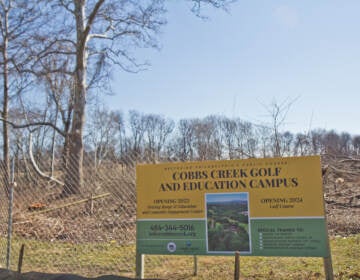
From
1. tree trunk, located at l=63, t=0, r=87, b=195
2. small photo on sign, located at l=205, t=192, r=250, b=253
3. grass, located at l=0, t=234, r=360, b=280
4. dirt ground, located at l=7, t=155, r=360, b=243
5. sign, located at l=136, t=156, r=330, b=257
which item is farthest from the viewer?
tree trunk, located at l=63, t=0, r=87, b=195

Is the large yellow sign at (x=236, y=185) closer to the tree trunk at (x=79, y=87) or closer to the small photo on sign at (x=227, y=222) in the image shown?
the small photo on sign at (x=227, y=222)

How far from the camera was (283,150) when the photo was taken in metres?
7.90

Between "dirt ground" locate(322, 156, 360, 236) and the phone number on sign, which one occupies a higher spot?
"dirt ground" locate(322, 156, 360, 236)

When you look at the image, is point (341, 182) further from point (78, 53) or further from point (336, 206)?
point (78, 53)

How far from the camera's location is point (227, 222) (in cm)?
439

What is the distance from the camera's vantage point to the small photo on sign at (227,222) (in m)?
4.33

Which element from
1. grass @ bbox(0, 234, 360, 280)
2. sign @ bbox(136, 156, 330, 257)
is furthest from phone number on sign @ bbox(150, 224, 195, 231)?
grass @ bbox(0, 234, 360, 280)

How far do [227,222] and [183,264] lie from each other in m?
2.19

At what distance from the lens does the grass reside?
5.30 m

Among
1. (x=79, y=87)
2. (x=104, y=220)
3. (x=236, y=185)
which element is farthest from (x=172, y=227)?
(x=79, y=87)

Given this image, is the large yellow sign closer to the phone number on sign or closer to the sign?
the sign

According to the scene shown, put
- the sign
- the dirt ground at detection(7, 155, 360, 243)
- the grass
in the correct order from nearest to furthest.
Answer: the sign, the grass, the dirt ground at detection(7, 155, 360, 243)

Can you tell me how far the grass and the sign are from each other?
3.50 feet

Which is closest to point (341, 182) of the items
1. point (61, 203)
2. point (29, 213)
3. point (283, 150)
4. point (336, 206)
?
point (336, 206)
